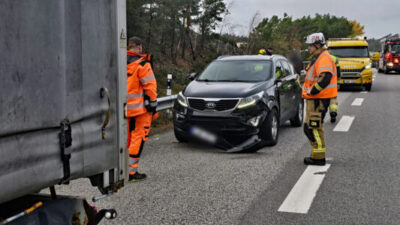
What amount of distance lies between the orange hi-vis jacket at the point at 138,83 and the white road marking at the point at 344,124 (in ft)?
19.0

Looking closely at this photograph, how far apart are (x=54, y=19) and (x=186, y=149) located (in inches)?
240

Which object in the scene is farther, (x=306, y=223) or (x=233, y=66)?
(x=233, y=66)

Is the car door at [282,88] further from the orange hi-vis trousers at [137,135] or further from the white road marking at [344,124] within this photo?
the orange hi-vis trousers at [137,135]

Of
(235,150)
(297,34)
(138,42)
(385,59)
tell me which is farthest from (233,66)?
(297,34)

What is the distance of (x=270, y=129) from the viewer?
820 cm

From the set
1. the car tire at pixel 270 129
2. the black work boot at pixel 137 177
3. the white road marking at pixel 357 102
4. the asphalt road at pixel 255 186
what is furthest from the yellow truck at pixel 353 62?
the black work boot at pixel 137 177

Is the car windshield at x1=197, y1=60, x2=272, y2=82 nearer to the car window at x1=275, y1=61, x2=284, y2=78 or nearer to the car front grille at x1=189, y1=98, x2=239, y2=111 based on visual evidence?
the car window at x1=275, y1=61, x2=284, y2=78

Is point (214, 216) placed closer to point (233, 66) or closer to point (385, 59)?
point (233, 66)

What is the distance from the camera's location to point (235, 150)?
804 cm

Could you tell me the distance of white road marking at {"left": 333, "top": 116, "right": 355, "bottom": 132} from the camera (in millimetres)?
10626

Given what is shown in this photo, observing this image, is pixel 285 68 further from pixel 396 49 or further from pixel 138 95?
pixel 396 49

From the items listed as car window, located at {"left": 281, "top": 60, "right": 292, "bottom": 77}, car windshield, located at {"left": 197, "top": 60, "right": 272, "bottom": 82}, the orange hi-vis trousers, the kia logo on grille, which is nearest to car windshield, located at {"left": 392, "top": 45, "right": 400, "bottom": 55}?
car window, located at {"left": 281, "top": 60, "right": 292, "bottom": 77}

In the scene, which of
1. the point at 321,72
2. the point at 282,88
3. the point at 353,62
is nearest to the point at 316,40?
the point at 321,72

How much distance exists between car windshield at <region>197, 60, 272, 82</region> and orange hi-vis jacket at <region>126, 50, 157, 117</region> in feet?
10.4
